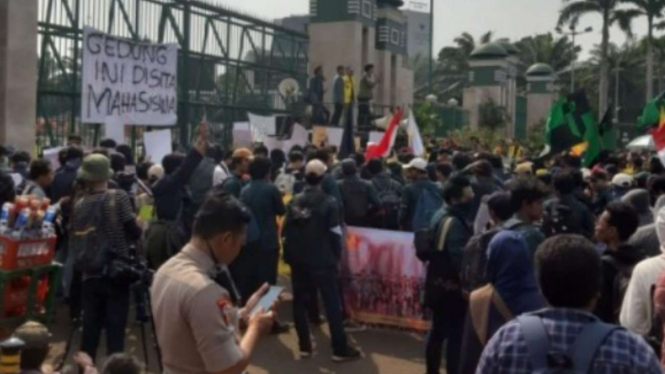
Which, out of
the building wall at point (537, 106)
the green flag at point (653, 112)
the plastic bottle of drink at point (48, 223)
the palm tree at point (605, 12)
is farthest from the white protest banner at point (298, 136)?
the palm tree at point (605, 12)

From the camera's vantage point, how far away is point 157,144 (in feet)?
41.1

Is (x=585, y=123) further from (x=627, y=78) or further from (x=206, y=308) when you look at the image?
(x=627, y=78)

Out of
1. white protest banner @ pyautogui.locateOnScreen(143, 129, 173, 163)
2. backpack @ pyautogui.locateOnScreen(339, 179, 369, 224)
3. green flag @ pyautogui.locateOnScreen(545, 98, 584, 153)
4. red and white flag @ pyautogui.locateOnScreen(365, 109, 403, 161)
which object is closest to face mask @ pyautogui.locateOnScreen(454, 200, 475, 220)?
backpack @ pyautogui.locateOnScreen(339, 179, 369, 224)

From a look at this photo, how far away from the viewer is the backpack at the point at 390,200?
1102 cm

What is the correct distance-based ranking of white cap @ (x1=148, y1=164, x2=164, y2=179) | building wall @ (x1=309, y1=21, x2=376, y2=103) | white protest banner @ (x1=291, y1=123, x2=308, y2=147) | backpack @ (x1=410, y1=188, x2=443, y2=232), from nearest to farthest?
1. backpack @ (x1=410, y1=188, x2=443, y2=232)
2. white cap @ (x1=148, y1=164, x2=164, y2=179)
3. white protest banner @ (x1=291, y1=123, x2=308, y2=147)
4. building wall @ (x1=309, y1=21, x2=376, y2=103)

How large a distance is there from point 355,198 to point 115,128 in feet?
16.0

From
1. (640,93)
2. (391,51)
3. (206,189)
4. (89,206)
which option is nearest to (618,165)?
(206,189)

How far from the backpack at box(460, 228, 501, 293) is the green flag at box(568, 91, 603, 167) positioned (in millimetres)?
7473

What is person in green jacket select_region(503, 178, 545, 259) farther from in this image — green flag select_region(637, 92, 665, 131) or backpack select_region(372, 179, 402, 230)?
green flag select_region(637, 92, 665, 131)

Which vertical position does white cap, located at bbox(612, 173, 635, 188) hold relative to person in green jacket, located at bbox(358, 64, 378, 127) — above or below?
below

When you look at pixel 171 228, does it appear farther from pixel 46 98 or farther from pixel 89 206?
pixel 46 98

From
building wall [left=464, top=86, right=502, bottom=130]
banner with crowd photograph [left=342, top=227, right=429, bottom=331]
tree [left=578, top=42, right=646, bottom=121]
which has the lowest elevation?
banner with crowd photograph [left=342, top=227, right=429, bottom=331]

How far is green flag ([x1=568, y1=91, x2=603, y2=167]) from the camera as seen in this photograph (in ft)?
43.7

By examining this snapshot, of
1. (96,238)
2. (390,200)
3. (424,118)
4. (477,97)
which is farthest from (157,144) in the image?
(477,97)
